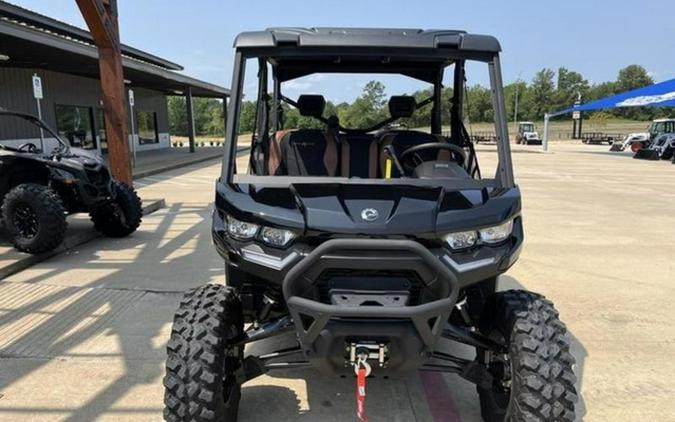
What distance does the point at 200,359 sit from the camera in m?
2.21

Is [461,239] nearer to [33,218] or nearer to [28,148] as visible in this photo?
[33,218]

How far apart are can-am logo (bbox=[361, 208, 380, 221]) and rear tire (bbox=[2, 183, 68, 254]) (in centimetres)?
459

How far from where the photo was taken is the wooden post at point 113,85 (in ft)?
25.3

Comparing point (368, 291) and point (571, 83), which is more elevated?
point (571, 83)

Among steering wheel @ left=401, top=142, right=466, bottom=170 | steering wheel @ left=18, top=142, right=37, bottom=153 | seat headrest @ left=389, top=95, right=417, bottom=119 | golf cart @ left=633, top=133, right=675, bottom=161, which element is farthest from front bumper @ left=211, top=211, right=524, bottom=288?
golf cart @ left=633, top=133, right=675, bottom=161

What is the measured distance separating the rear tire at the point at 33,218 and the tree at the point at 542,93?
301ft

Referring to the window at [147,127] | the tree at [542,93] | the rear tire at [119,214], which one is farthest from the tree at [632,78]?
the rear tire at [119,214]

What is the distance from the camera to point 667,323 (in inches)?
163

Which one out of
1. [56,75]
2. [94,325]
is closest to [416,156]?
[94,325]

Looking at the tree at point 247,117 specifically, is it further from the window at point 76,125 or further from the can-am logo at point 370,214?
the window at point 76,125

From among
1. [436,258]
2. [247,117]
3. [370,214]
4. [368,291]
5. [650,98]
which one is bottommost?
[368,291]

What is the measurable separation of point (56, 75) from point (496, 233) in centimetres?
1912

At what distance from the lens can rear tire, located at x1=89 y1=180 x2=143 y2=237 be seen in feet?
22.0

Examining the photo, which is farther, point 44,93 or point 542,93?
point 542,93
